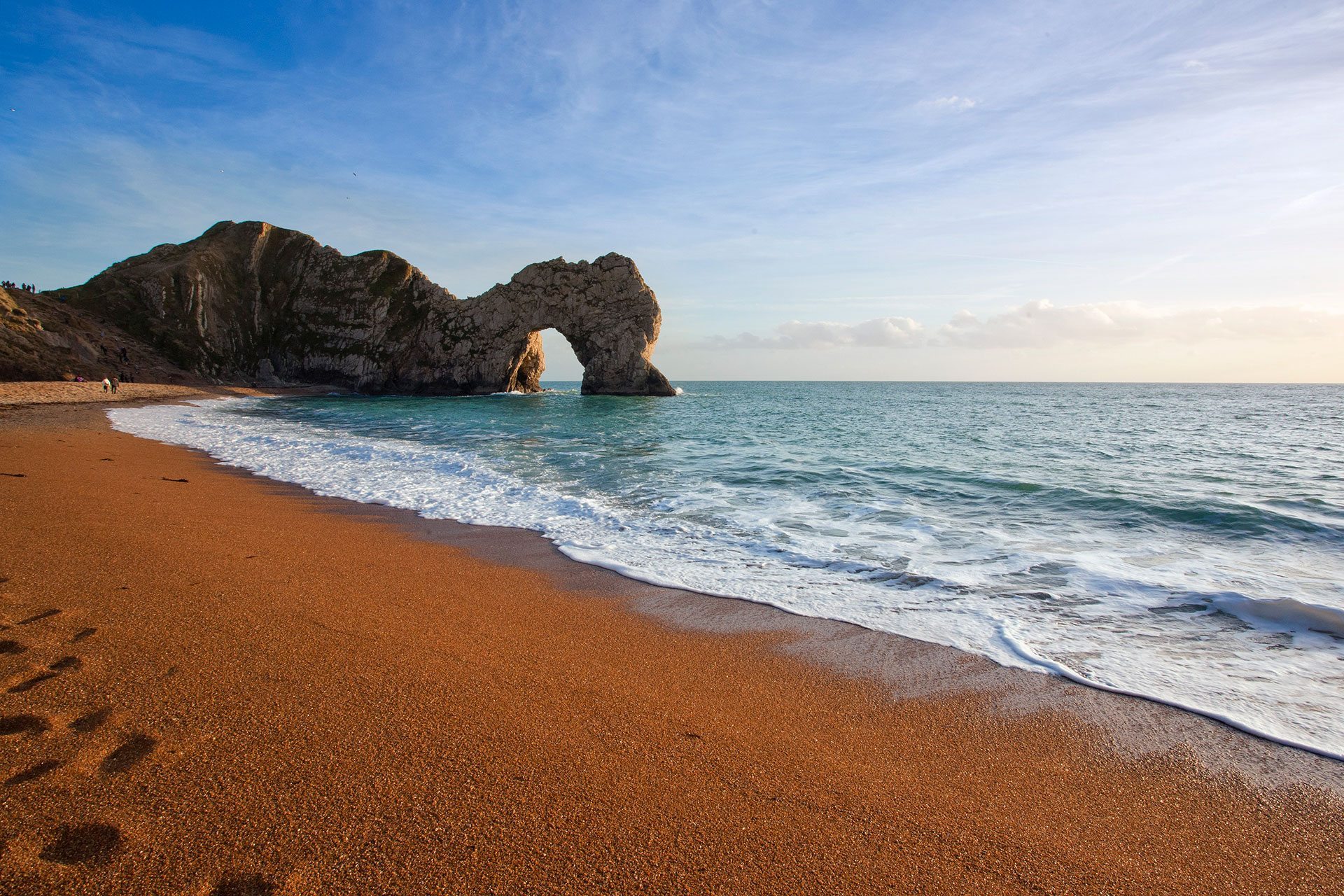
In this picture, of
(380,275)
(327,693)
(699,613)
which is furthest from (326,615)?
(380,275)

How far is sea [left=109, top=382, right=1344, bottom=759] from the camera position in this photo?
5.09 metres

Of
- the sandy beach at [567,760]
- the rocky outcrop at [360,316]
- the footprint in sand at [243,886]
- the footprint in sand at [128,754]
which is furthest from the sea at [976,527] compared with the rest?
the rocky outcrop at [360,316]

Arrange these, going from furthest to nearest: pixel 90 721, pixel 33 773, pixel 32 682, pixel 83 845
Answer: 1. pixel 32 682
2. pixel 90 721
3. pixel 33 773
4. pixel 83 845

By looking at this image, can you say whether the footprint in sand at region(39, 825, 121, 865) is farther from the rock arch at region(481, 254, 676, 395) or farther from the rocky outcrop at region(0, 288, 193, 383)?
the rock arch at region(481, 254, 676, 395)

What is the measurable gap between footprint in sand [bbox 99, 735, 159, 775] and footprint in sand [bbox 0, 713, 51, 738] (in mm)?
431

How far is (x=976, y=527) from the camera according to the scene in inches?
372

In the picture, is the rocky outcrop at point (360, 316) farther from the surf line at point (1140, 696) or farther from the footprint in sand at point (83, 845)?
the footprint in sand at point (83, 845)

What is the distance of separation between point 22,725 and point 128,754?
0.64m

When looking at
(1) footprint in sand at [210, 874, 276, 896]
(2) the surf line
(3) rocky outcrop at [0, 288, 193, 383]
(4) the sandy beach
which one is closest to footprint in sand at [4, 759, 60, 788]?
(4) the sandy beach

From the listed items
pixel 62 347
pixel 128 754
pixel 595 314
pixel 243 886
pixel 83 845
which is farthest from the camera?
pixel 595 314

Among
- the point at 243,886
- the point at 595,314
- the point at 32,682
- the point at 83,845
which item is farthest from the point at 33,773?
the point at 595,314

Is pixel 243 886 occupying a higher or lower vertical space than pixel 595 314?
lower

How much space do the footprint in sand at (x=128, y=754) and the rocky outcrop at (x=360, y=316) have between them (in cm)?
5904

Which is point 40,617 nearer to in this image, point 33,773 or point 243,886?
point 33,773
